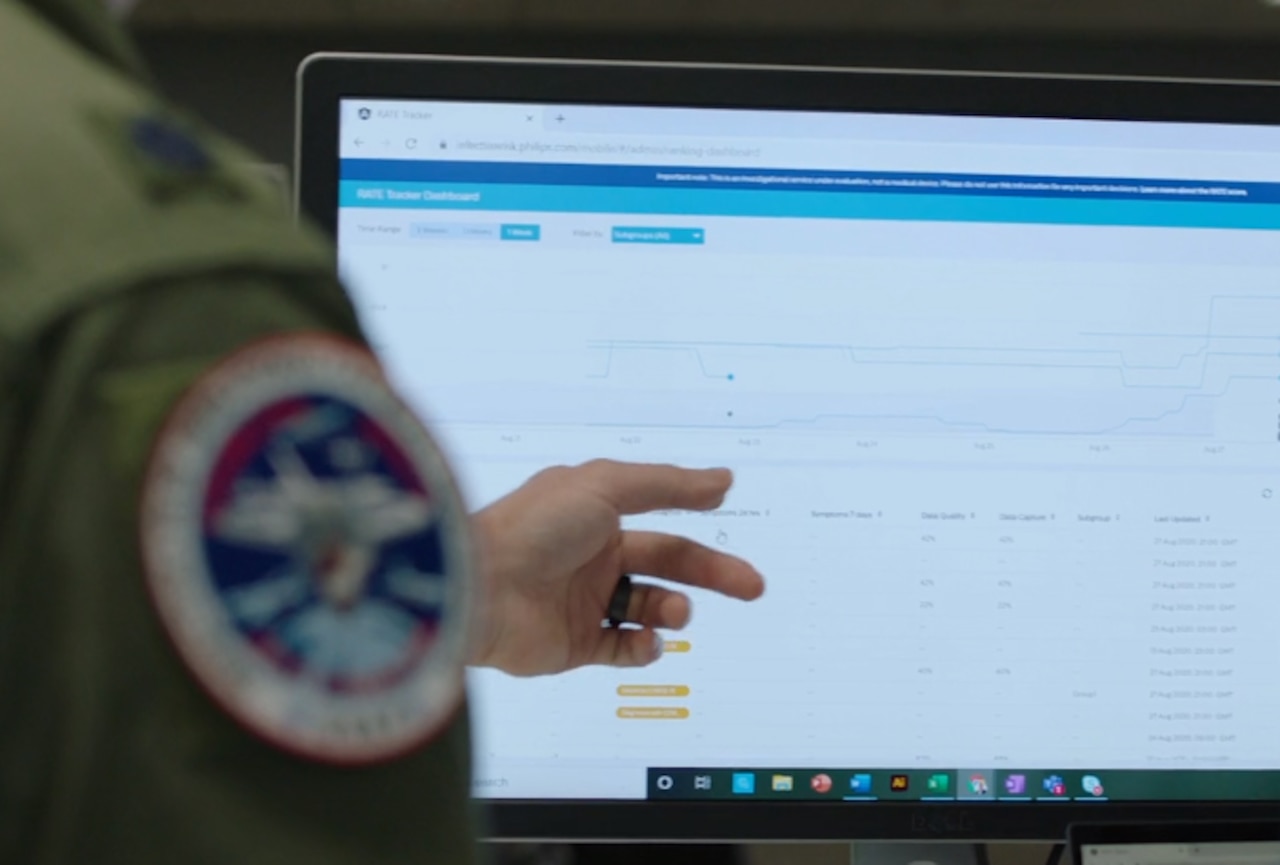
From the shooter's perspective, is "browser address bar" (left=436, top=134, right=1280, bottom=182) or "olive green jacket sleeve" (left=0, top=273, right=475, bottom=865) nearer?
"olive green jacket sleeve" (left=0, top=273, right=475, bottom=865)

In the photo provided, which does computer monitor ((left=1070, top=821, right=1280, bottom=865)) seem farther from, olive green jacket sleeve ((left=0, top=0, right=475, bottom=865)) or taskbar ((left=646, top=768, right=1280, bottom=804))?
olive green jacket sleeve ((left=0, top=0, right=475, bottom=865))

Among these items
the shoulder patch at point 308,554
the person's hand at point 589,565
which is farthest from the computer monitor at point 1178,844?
the shoulder patch at point 308,554

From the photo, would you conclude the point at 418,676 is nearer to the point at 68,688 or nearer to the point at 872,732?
the point at 68,688

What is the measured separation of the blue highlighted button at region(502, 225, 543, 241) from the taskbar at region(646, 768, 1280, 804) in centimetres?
27

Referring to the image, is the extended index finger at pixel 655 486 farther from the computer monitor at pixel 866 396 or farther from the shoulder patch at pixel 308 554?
the shoulder patch at pixel 308 554

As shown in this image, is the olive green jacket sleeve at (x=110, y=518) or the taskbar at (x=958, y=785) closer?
the olive green jacket sleeve at (x=110, y=518)

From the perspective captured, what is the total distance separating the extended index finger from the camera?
2.07 ft

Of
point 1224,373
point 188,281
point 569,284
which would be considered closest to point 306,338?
point 188,281

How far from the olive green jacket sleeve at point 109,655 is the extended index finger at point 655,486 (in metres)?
0.43

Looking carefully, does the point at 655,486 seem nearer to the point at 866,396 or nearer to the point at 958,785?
the point at 866,396

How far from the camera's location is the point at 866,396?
2.19 feet

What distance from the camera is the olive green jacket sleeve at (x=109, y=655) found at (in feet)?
0.61

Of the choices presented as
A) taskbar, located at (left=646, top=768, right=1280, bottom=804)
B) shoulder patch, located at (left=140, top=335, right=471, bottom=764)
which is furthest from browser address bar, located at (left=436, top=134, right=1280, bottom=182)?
shoulder patch, located at (left=140, top=335, right=471, bottom=764)

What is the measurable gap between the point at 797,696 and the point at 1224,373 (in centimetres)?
28
